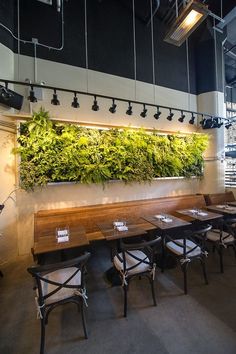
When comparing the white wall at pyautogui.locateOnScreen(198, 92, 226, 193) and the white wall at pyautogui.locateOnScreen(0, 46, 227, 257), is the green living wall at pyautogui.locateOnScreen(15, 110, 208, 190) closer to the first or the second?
the white wall at pyautogui.locateOnScreen(0, 46, 227, 257)

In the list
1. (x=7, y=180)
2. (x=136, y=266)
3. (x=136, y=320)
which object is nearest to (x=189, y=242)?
(x=136, y=266)

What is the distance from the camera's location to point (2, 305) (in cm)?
238

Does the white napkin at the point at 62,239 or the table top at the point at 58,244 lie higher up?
the white napkin at the point at 62,239

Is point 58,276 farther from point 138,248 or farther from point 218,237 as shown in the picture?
point 218,237

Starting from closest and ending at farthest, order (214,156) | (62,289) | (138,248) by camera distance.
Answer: (62,289), (138,248), (214,156)

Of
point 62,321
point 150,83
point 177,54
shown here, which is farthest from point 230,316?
point 177,54

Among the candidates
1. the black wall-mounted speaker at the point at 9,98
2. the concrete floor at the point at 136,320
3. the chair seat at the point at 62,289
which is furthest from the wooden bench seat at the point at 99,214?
the black wall-mounted speaker at the point at 9,98

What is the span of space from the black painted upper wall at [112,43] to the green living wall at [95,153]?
5.16ft

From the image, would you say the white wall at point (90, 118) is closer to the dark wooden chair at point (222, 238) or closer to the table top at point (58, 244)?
the table top at point (58, 244)

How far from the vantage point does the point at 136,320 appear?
6.85 ft

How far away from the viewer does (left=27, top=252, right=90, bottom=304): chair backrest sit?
1.70 metres

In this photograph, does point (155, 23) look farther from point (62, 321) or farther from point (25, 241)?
point (62, 321)

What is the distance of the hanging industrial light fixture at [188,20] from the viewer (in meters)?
2.24

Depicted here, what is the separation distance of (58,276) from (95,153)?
251 centimetres
